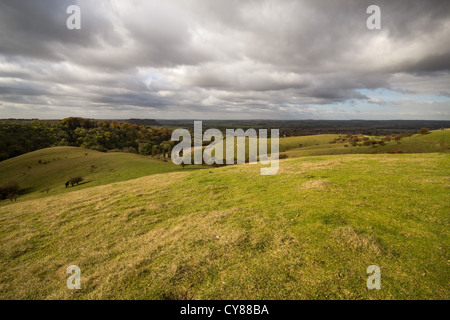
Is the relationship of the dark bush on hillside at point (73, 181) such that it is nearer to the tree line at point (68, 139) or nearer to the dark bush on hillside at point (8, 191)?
the dark bush on hillside at point (8, 191)

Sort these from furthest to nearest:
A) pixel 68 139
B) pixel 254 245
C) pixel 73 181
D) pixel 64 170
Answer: pixel 68 139
pixel 64 170
pixel 73 181
pixel 254 245

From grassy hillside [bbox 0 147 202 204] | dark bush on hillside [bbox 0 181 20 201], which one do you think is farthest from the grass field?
dark bush on hillside [bbox 0 181 20 201]

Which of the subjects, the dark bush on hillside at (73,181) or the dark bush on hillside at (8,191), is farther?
the dark bush on hillside at (73,181)

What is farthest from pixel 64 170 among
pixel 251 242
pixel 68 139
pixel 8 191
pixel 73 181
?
pixel 68 139

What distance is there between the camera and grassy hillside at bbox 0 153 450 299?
5.73m

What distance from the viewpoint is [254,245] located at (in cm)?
771

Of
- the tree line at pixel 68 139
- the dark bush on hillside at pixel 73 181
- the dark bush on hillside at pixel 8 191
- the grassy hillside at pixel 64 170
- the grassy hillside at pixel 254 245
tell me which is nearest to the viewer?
the grassy hillside at pixel 254 245

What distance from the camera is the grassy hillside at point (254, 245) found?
5.73 metres

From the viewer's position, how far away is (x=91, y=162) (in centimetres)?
5278

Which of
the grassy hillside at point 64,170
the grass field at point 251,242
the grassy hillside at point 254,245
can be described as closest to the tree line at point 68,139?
the grassy hillside at point 64,170

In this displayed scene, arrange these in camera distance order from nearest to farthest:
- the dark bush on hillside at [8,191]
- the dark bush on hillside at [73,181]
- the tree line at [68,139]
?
the dark bush on hillside at [8,191] → the dark bush on hillside at [73,181] → the tree line at [68,139]

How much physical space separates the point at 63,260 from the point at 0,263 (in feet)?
9.86

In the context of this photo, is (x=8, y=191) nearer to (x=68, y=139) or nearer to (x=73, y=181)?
(x=73, y=181)
